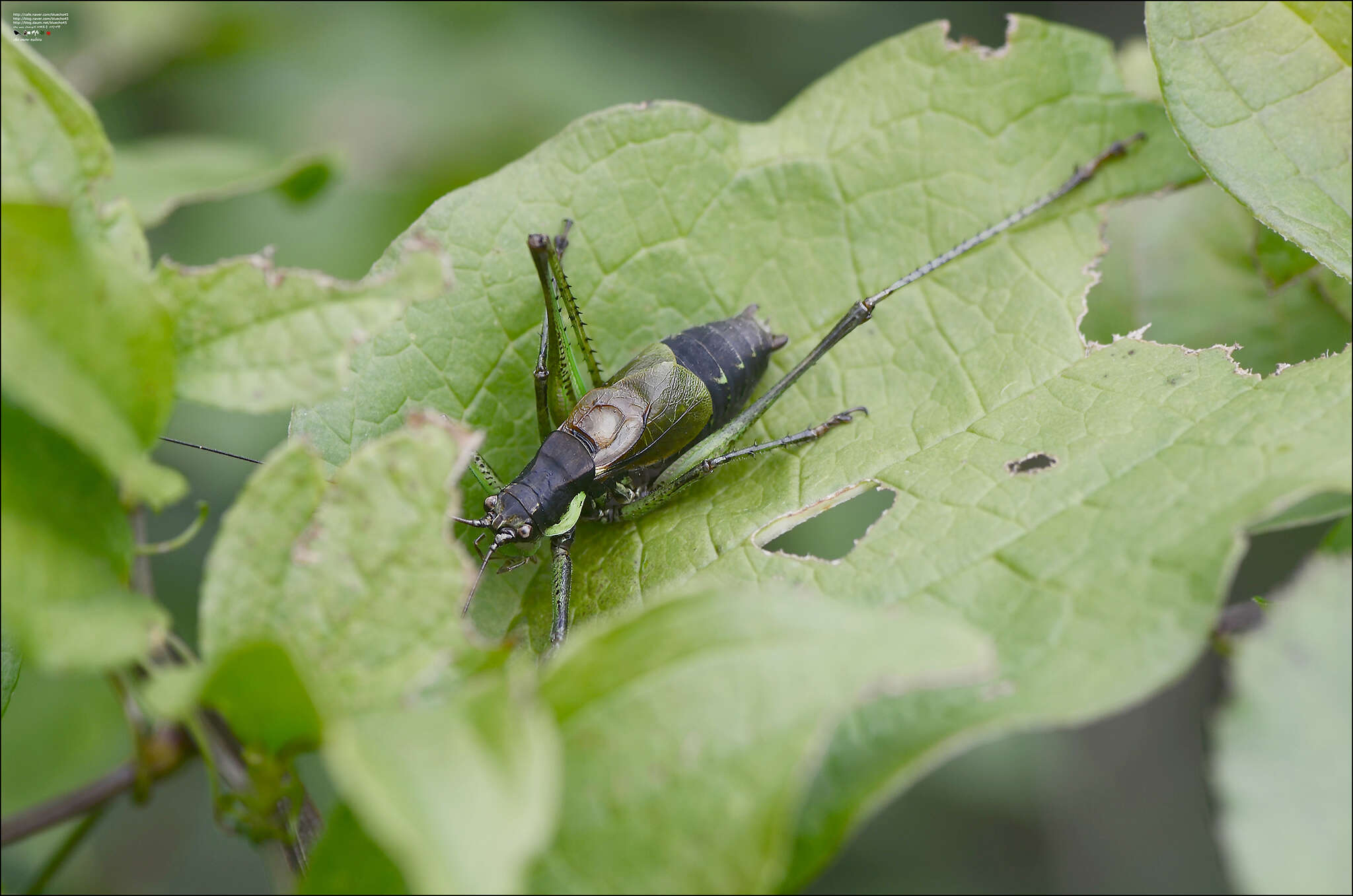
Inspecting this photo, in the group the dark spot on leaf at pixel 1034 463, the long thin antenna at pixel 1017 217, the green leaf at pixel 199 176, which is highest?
the green leaf at pixel 199 176

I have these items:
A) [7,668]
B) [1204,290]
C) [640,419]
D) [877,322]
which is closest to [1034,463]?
[877,322]

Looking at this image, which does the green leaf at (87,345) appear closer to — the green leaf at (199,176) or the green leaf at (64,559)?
the green leaf at (64,559)

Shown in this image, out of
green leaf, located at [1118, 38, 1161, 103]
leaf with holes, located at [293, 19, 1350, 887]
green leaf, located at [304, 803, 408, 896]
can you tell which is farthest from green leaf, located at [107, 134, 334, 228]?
green leaf, located at [1118, 38, 1161, 103]

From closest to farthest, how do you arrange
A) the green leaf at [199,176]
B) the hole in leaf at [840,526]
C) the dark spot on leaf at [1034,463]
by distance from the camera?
the dark spot on leaf at [1034,463], the hole in leaf at [840,526], the green leaf at [199,176]

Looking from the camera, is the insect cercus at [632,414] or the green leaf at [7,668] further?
the insect cercus at [632,414]

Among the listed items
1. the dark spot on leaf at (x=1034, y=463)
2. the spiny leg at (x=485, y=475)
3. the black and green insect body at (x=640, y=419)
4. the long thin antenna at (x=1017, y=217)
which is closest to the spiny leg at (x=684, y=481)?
the black and green insect body at (x=640, y=419)

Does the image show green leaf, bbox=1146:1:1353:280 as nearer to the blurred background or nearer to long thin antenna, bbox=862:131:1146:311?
long thin antenna, bbox=862:131:1146:311

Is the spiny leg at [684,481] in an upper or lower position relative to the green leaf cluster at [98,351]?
lower
